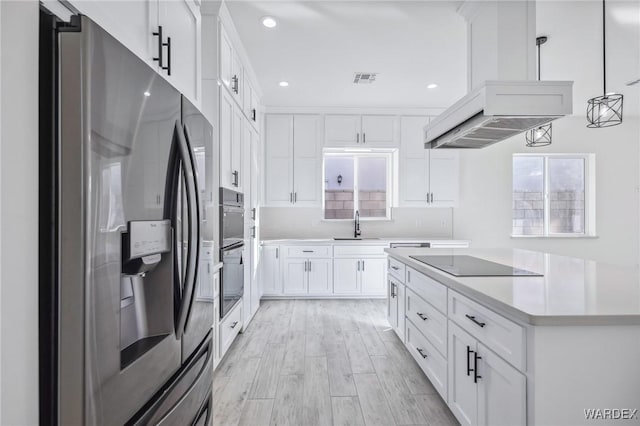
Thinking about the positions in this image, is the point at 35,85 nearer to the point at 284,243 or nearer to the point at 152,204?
the point at 152,204

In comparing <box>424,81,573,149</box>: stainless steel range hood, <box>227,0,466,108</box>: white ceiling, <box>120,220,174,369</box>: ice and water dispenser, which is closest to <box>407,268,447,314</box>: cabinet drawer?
<box>424,81,573,149</box>: stainless steel range hood

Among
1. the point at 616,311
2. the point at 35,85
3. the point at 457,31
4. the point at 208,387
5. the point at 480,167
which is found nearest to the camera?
the point at 35,85

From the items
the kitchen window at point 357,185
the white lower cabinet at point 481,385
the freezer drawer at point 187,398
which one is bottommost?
the white lower cabinet at point 481,385

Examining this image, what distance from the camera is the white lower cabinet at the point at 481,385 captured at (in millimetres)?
1307

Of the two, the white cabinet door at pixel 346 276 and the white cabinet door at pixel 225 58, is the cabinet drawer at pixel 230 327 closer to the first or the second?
the white cabinet door at pixel 346 276

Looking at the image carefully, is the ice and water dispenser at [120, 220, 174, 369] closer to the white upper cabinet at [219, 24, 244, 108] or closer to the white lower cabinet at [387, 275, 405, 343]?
the white upper cabinet at [219, 24, 244, 108]

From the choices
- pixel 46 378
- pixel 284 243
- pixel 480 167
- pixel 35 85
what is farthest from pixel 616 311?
pixel 480 167

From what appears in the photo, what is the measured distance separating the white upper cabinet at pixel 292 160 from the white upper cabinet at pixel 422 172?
4.17 feet

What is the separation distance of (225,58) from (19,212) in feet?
8.20

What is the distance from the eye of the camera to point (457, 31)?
288cm

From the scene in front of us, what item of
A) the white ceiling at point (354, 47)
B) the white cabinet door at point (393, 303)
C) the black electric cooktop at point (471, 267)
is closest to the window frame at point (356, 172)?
the white ceiling at point (354, 47)

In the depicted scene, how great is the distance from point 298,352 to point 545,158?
15.7 feet

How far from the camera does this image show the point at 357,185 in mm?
5461

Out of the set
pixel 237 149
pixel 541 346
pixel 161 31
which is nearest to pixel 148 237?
pixel 161 31
